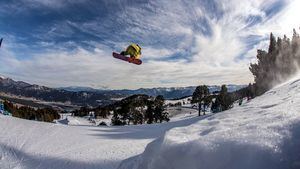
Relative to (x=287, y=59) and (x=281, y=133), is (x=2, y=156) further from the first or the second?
(x=287, y=59)

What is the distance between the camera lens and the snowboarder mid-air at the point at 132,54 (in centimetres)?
1658

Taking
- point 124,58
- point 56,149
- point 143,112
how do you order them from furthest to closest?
point 143,112, point 56,149, point 124,58

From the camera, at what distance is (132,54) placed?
16.7m

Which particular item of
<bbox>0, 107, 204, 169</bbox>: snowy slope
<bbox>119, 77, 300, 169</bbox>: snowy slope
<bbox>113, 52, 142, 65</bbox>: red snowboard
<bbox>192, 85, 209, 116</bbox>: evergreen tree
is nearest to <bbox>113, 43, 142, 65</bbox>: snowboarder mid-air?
<bbox>113, 52, 142, 65</bbox>: red snowboard

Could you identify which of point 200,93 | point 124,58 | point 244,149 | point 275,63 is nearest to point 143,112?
point 200,93

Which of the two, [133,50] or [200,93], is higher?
[133,50]

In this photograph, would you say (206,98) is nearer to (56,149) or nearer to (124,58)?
(56,149)

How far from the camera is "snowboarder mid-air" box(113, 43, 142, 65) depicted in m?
16.6

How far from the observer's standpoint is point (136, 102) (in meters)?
71.7

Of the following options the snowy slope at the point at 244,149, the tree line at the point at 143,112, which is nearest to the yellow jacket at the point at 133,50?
the snowy slope at the point at 244,149

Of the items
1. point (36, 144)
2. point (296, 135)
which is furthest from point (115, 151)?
point (296, 135)

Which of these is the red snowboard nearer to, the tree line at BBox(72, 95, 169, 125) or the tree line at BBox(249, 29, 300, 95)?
the tree line at BBox(249, 29, 300, 95)

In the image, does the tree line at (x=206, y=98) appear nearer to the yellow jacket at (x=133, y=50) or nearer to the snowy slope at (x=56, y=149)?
the snowy slope at (x=56, y=149)

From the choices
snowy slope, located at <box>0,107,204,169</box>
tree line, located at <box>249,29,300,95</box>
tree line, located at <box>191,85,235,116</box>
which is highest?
tree line, located at <box>249,29,300,95</box>
